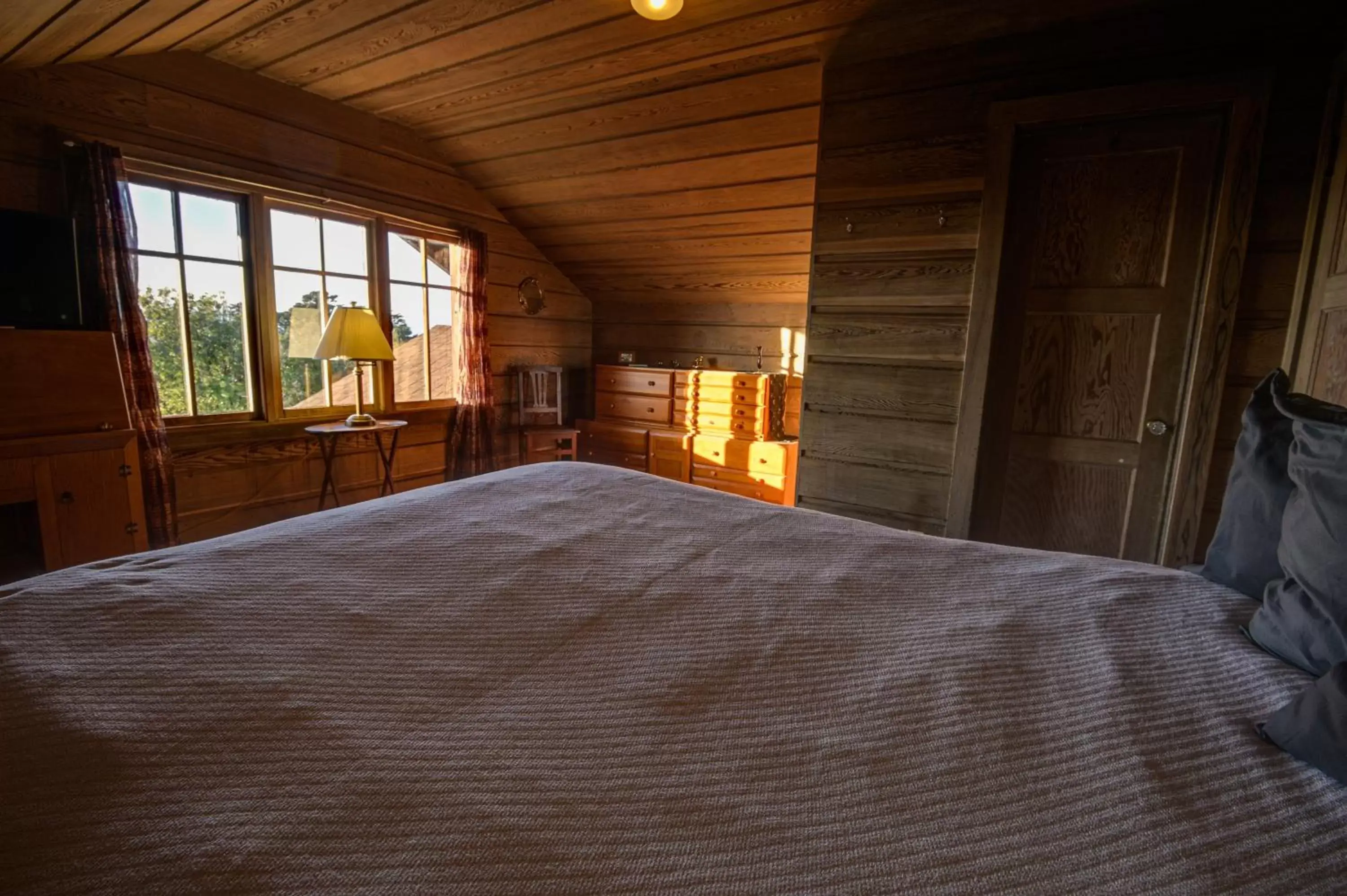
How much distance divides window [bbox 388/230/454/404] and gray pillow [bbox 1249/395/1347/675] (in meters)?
4.29

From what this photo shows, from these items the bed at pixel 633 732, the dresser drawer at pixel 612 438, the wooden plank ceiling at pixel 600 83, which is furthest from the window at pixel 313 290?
the bed at pixel 633 732

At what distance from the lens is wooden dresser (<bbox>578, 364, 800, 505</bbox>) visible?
425cm

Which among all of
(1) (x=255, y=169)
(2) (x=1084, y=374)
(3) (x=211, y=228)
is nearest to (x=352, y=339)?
(3) (x=211, y=228)

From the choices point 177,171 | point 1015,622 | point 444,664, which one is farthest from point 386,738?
point 177,171

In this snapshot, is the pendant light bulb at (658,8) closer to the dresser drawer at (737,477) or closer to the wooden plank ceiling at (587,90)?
the wooden plank ceiling at (587,90)

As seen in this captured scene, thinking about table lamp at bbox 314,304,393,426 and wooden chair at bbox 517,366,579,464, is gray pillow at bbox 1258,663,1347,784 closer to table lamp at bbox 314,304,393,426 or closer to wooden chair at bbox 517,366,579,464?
table lamp at bbox 314,304,393,426

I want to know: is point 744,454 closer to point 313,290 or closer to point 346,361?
point 346,361

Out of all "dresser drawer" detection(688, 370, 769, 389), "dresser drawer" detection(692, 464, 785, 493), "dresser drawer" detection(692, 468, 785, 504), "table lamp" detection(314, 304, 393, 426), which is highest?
"table lamp" detection(314, 304, 393, 426)

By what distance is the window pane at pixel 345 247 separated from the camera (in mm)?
3684

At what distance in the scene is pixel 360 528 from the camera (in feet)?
4.42

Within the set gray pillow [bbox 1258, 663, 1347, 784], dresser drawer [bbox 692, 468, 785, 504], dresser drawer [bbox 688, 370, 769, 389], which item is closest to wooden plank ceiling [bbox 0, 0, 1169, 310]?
dresser drawer [bbox 688, 370, 769, 389]

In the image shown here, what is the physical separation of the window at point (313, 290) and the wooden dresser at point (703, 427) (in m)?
1.87

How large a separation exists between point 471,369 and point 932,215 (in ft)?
10.4

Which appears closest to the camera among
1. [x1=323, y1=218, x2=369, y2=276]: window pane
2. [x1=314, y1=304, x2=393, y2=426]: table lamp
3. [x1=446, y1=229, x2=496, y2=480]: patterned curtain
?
[x1=314, y1=304, x2=393, y2=426]: table lamp
